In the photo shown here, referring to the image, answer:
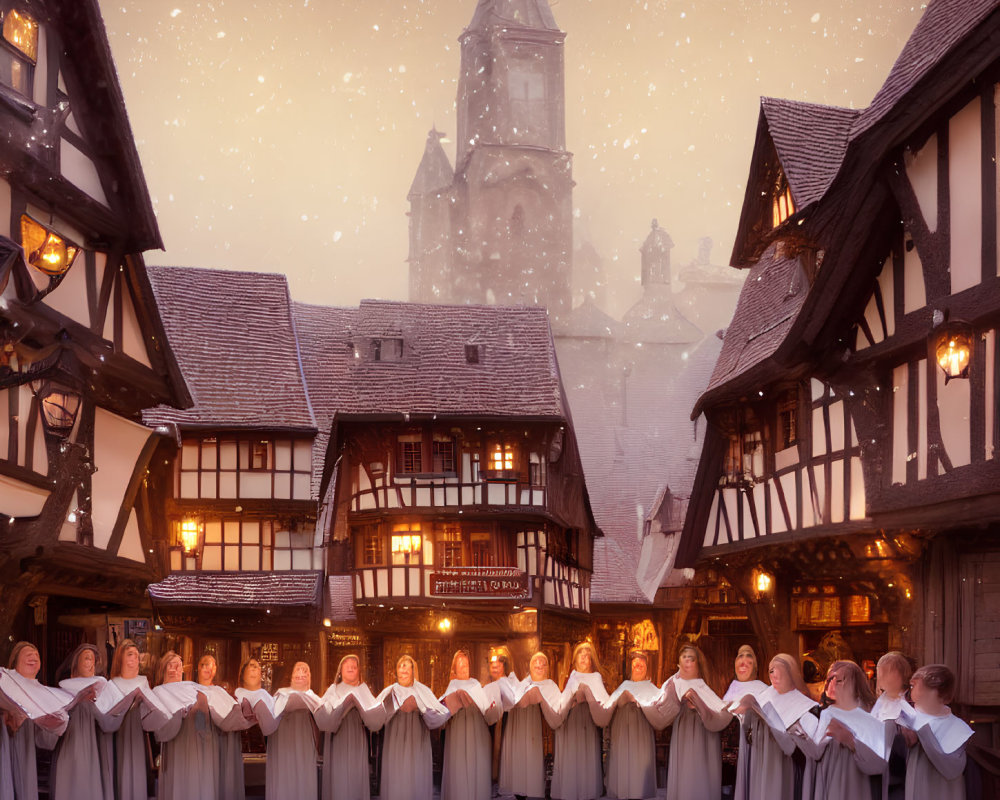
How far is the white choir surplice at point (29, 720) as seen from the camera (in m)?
14.0

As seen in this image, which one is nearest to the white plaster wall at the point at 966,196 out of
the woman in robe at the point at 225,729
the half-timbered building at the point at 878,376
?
the half-timbered building at the point at 878,376

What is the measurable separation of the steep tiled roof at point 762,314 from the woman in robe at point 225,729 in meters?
8.93

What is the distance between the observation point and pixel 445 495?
34531 millimetres

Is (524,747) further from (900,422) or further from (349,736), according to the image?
(900,422)

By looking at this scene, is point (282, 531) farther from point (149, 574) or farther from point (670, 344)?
point (670, 344)

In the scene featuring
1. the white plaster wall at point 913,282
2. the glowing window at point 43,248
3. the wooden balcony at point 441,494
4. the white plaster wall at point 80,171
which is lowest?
the wooden balcony at point 441,494

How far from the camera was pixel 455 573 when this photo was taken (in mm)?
34062

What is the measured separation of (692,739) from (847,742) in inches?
181

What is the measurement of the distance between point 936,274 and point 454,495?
69.3 feet

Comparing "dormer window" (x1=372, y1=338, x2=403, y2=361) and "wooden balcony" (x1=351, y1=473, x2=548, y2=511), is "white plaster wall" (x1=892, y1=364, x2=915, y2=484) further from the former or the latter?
"dormer window" (x1=372, y1=338, x2=403, y2=361)

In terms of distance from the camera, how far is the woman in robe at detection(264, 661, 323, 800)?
54.7 feet

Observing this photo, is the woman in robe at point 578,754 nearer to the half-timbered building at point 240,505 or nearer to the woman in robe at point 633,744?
the woman in robe at point 633,744

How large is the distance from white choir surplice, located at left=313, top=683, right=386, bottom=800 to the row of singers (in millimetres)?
18

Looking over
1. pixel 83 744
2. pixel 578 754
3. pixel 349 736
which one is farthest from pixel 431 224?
pixel 83 744
